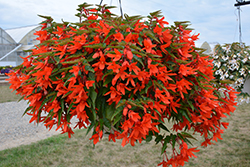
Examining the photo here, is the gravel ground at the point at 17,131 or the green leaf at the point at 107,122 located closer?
the green leaf at the point at 107,122

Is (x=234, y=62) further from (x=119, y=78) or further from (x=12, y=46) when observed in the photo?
(x=12, y=46)

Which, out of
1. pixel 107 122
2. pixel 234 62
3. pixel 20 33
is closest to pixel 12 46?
pixel 20 33

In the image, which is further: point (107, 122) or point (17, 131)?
point (17, 131)

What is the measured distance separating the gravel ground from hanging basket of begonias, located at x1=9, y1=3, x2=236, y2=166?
290 cm

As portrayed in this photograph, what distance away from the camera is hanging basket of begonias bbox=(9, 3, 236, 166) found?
0.83m

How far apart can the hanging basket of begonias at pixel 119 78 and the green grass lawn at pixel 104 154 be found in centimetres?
185

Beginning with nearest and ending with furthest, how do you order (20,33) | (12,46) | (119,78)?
1. (119,78)
2. (12,46)
3. (20,33)

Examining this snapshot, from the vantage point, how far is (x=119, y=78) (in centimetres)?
85

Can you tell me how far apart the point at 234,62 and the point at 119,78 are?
2.86 metres

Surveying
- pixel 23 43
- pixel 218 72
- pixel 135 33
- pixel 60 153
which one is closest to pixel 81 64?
pixel 135 33

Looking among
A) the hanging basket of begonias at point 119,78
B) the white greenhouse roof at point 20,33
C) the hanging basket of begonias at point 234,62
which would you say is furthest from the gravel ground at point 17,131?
the white greenhouse roof at point 20,33

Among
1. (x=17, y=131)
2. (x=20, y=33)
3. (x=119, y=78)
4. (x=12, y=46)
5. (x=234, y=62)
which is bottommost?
(x=17, y=131)

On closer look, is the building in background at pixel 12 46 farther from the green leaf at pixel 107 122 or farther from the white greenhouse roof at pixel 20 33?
the green leaf at pixel 107 122

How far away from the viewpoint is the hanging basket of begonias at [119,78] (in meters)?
0.83
